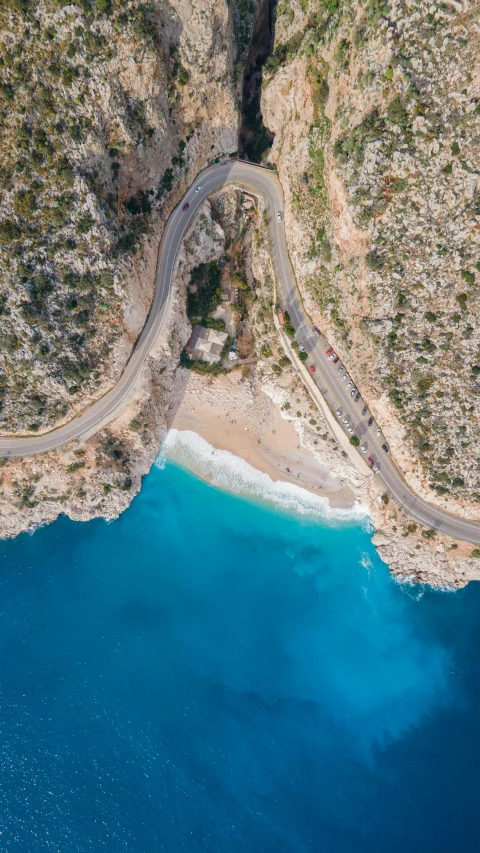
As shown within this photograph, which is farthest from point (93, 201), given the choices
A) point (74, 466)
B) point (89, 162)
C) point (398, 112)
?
point (74, 466)

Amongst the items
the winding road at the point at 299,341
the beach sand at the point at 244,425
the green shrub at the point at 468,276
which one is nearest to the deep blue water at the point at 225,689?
the beach sand at the point at 244,425

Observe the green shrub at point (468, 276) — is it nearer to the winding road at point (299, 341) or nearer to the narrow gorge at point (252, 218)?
the narrow gorge at point (252, 218)

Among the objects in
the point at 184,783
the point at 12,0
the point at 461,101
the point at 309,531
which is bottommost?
the point at 184,783

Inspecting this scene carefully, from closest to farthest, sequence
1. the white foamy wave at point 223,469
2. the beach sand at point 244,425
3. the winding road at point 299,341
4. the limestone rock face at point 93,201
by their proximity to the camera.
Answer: the limestone rock face at point 93,201, the winding road at point 299,341, the beach sand at point 244,425, the white foamy wave at point 223,469

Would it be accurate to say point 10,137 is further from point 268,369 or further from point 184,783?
point 184,783

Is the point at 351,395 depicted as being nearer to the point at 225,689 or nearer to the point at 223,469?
the point at 223,469

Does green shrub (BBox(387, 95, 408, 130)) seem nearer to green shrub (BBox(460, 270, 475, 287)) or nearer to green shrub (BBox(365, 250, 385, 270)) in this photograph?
green shrub (BBox(365, 250, 385, 270))

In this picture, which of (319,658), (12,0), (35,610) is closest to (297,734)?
(319,658)
